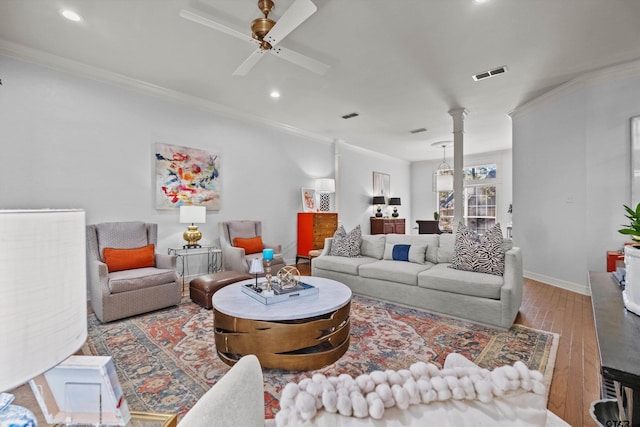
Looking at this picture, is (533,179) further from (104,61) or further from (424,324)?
(104,61)

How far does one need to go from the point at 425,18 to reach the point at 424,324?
2837mm

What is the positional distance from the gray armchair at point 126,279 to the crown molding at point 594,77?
18.6 feet

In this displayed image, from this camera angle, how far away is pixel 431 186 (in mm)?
9688

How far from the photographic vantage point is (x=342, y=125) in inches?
235

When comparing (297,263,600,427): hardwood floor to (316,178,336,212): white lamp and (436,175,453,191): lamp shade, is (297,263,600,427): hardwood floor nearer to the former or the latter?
(316,178,336,212): white lamp

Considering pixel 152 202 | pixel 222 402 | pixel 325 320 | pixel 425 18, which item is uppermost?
pixel 425 18

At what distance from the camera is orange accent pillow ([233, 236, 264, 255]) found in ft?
15.0

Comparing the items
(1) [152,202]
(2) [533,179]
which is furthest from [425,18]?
(1) [152,202]

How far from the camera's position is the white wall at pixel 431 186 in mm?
8125

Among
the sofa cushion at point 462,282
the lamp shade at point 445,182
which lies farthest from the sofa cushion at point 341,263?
the lamp shade at point 445,182

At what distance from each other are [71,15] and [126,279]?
8.13ft

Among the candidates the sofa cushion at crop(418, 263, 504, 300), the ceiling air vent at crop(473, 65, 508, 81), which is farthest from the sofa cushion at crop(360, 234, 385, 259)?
the ceiling air vent at crop(473, 65, 508, 81)

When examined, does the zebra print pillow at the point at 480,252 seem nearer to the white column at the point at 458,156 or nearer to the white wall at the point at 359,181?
the white column at the point at 458,156

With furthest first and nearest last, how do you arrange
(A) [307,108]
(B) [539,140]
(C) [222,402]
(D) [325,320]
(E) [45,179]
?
(A) [307,108]
(B) [539,140]
(E) [45,179]
(D) [325,320]
(C) [222,402]
